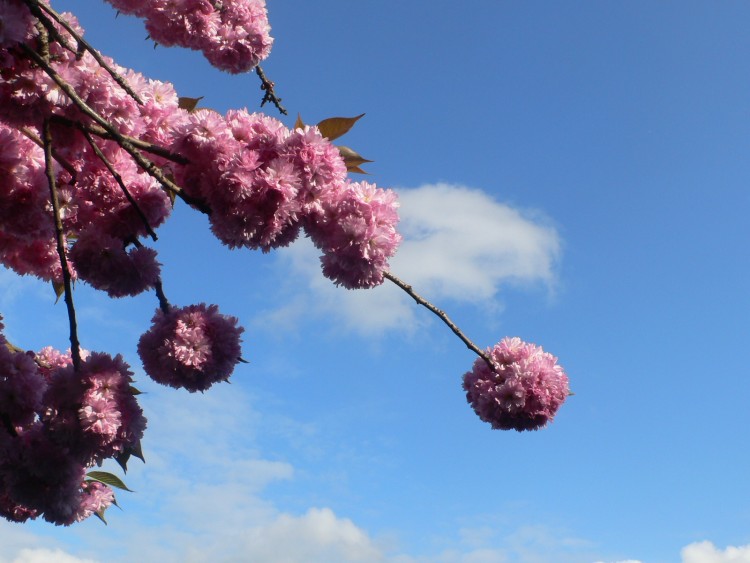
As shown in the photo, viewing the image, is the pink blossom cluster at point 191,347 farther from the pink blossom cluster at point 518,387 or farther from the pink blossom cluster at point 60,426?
the pink blossom cluster at point 518,387

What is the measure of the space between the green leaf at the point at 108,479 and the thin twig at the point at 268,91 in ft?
7.19

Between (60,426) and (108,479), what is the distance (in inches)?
69.6

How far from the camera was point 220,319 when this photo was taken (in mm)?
2598

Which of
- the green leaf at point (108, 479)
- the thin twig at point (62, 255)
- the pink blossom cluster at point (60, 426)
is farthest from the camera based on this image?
the green leaf at point (108, 479)

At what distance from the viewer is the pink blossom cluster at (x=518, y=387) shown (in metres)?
3.43

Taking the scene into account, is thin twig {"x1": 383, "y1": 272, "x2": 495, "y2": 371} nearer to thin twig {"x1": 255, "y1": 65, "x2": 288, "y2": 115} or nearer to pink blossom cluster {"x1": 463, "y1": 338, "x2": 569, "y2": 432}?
pink blossom cluster {"x1": 463, "y1": 338, "x2": 569, "y2": 432}

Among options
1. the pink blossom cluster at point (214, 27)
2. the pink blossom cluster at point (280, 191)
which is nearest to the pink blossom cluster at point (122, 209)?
the pink blossom cluster at point (280, 191)

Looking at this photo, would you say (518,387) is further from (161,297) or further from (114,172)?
(114,172)

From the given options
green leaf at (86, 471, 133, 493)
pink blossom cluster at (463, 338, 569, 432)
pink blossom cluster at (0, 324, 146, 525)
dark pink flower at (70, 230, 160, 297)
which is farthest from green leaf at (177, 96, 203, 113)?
green leaf at (86, 471, 133, 493)

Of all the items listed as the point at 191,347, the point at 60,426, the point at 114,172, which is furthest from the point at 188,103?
the point at 60,426

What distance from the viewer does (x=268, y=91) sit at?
3846mm

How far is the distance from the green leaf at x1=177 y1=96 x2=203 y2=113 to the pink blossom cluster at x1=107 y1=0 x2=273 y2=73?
2.58 feet

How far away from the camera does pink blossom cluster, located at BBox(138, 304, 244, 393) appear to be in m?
2.50

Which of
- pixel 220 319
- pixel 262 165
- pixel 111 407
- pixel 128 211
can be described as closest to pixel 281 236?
pixel 262 165
